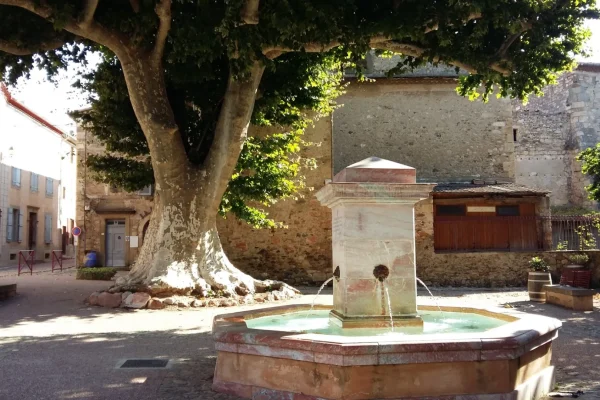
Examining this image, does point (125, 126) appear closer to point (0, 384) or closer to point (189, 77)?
point (189, 77)

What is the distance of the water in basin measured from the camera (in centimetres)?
549

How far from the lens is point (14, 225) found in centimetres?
2853

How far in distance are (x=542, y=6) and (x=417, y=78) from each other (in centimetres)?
1094

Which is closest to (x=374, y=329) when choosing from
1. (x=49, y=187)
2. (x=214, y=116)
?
(x=214, y=116)

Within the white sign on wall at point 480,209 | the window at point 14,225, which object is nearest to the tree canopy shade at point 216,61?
the white sign on wall at point 480,209

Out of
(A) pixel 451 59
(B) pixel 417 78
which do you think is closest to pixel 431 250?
(B) pixel 417 78

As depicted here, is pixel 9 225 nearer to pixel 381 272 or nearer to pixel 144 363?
pixel 144 363

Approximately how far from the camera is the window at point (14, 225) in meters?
27.8

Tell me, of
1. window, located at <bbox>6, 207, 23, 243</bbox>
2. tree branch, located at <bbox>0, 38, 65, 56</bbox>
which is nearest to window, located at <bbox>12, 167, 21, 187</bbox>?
window, located at <bbox>6, 207, 23, 243</bbox>

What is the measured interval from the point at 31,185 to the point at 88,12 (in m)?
23.8

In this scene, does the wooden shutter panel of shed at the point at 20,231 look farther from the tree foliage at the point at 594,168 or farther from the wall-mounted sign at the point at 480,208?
the tree foliage at the point at 594,168

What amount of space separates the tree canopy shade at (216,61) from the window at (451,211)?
640cm

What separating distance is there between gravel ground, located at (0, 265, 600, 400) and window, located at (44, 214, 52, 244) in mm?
21862

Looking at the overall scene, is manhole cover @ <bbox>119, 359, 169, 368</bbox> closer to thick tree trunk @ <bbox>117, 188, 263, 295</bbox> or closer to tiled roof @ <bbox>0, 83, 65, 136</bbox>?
thick tree trunk @ <bbox>117, 188, 263, 295</bbox>
